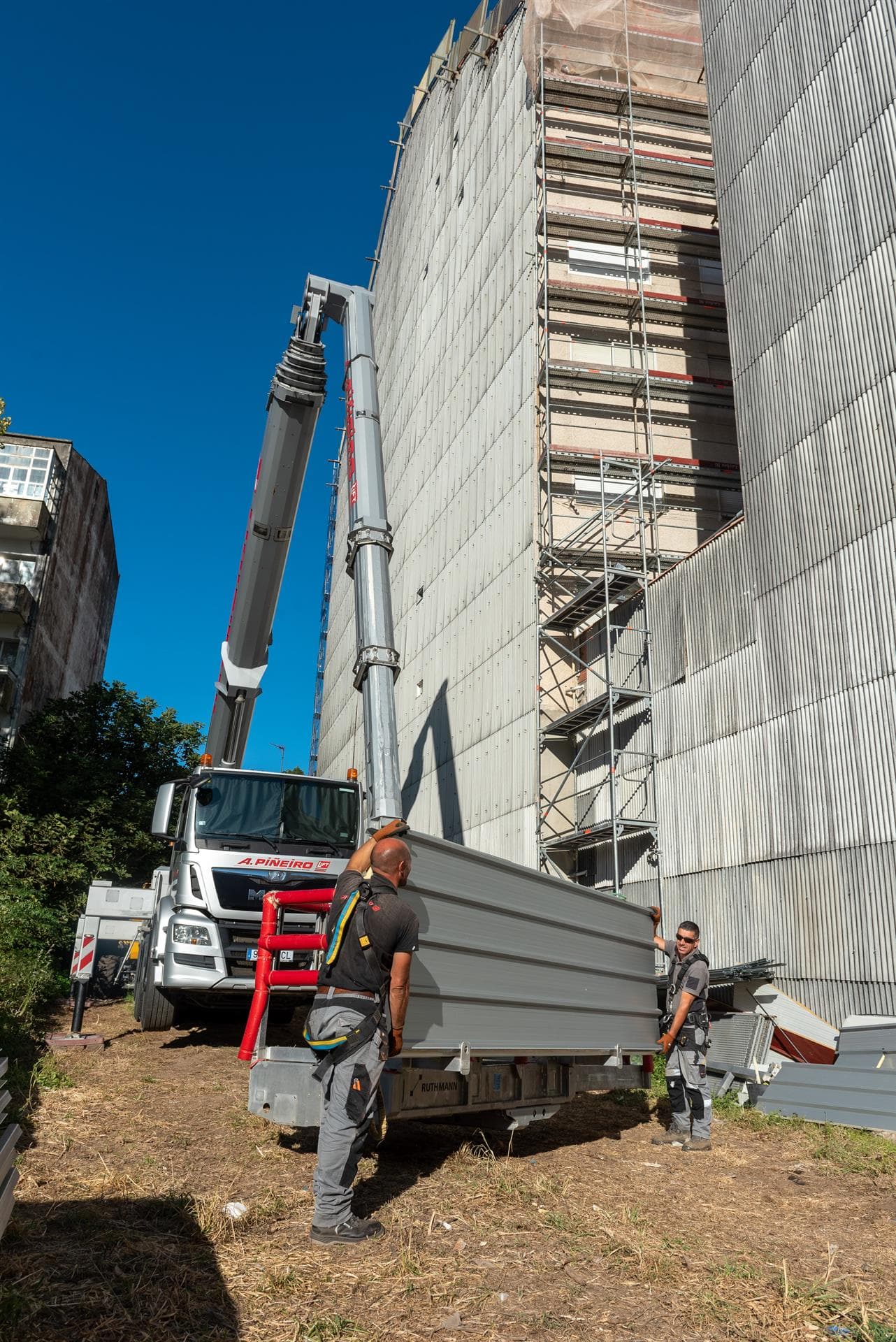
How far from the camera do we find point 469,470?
77.5ft

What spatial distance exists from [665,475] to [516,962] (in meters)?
15.6

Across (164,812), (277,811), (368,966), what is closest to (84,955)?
(164,812)

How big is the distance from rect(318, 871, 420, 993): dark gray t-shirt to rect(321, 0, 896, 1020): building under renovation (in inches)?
291

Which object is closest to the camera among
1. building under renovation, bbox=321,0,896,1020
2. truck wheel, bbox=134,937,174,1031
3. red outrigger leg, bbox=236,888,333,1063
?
red outrigger leg, bbox=236,888,333,1063

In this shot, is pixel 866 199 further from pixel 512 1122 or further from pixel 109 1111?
pixel 109 1111

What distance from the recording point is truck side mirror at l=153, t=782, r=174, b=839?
993cm

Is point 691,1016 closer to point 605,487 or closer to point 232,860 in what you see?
point 232,860

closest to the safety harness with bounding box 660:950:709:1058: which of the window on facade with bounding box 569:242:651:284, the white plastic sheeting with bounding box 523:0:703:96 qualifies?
the window on facade with bounding box 569:242:651:284

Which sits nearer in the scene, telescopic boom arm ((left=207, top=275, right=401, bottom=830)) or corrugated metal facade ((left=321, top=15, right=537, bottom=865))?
telescopic boom arm ((left=207, top=275, right=401, bottom=830))

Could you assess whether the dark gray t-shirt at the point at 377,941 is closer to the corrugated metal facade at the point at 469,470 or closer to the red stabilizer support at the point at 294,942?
the red stabilizer support at the point at 294,942

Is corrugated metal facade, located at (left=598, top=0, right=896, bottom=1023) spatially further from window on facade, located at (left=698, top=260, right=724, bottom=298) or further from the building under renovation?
window on facade, located at (left=698, top=260, right=724, bottom=298)

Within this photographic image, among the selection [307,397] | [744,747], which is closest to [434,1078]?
[744,747]

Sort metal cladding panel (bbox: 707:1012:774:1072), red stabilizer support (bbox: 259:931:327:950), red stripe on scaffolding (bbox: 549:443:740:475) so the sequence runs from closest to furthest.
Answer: red stabilizer support (bbox: 259:931:327:950) → metal cladding panel (bbox: 707:1012:774:1072) → red stripe on scaffolding (bbox: 549:443:740:475)

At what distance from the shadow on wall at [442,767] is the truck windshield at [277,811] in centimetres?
1035
